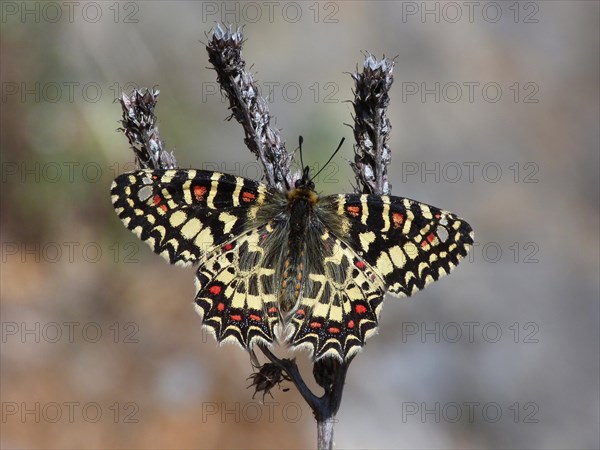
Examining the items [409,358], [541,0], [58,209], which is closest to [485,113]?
[541,0]

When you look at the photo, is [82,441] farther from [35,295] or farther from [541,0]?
[541,0]

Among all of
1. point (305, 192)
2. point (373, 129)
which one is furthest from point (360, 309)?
point (373, 129)

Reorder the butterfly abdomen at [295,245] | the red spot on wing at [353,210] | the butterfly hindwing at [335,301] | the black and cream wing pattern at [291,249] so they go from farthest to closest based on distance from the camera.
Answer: the red spot on wing at [353,210], the butterfly abdomen at [295,245], the black and cream wing pattern at [291,249], the butterfly hindwing at [335,301]

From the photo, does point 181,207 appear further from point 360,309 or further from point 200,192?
point 360,309

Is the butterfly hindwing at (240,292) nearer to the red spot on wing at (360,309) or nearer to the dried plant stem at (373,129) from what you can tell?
the red spot on wing at (360,309)

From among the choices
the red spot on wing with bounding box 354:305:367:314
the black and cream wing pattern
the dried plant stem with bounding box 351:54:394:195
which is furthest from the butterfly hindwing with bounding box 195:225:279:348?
the dried plant stem with bounding box 351:54:394:195

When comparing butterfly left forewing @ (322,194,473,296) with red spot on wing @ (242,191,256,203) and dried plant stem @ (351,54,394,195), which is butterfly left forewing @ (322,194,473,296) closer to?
dried plant stem @ (351,54,394,195)

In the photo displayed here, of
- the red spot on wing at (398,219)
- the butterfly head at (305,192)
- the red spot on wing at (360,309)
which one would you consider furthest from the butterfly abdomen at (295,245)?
the red spot on wing at (398,219)
